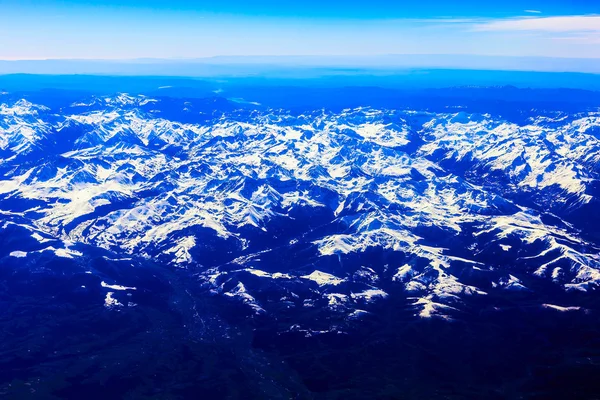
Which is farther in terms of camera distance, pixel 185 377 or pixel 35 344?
pixel 35 344

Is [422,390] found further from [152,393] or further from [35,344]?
[35,344]

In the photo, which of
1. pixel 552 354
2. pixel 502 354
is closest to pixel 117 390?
pixel 502 354

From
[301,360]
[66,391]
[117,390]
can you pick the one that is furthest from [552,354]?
[66,391]

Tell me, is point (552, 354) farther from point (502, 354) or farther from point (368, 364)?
point (368, 364)

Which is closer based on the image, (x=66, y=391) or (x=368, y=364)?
(x=66, y=391)

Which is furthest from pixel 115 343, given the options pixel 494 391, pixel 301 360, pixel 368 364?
pixel 494 391

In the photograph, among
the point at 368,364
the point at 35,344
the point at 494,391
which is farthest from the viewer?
the point at 35,344

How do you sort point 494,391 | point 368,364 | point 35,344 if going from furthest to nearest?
point 35,344
point 368,364
point 494,391
